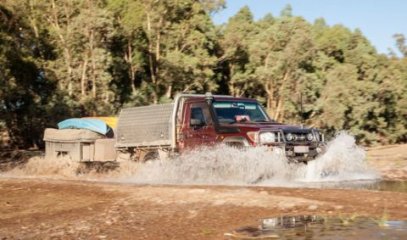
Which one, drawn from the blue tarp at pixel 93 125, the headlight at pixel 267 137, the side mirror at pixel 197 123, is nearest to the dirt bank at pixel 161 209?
the headlight at pixel 267 137

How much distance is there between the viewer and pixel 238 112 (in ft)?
45.9

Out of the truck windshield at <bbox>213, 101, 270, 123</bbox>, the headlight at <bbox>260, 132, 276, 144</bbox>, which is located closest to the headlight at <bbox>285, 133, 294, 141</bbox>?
the headlight at <bbox>260, 132, 276, 144</bbox>

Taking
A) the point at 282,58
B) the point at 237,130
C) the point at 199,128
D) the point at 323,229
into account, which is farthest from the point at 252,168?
the point at 282,58

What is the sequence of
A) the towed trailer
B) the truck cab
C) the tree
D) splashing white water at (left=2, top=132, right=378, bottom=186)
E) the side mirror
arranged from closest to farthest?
splashing white water at (left=2, top=132, right=378, bottom=186), the truck cab, the towed trailer, the side mirror, the tree

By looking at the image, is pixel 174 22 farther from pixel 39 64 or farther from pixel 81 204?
pixel 81 204

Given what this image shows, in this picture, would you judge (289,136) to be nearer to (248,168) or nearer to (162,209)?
(248,168)

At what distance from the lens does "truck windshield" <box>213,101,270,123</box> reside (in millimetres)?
13703

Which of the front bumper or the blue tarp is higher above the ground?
the blue tarp

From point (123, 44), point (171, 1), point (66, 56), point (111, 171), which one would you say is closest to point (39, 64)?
point (66, 56)

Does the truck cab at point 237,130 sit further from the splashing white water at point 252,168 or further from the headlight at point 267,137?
the splashing white water at point 252,168

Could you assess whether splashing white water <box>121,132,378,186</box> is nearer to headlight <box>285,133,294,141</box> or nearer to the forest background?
headlight <box>285,133,294,141</box>

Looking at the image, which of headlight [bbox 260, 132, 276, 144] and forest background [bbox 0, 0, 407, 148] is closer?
headlight [bbox 260, 132, 276, 144]

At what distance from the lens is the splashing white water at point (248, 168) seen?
1261 cm

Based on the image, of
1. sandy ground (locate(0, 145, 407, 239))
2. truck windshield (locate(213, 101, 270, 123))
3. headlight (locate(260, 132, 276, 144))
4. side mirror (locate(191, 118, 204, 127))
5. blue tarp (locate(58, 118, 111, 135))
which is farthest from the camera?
blue tarp (locate(58, 118, 111, 135))
